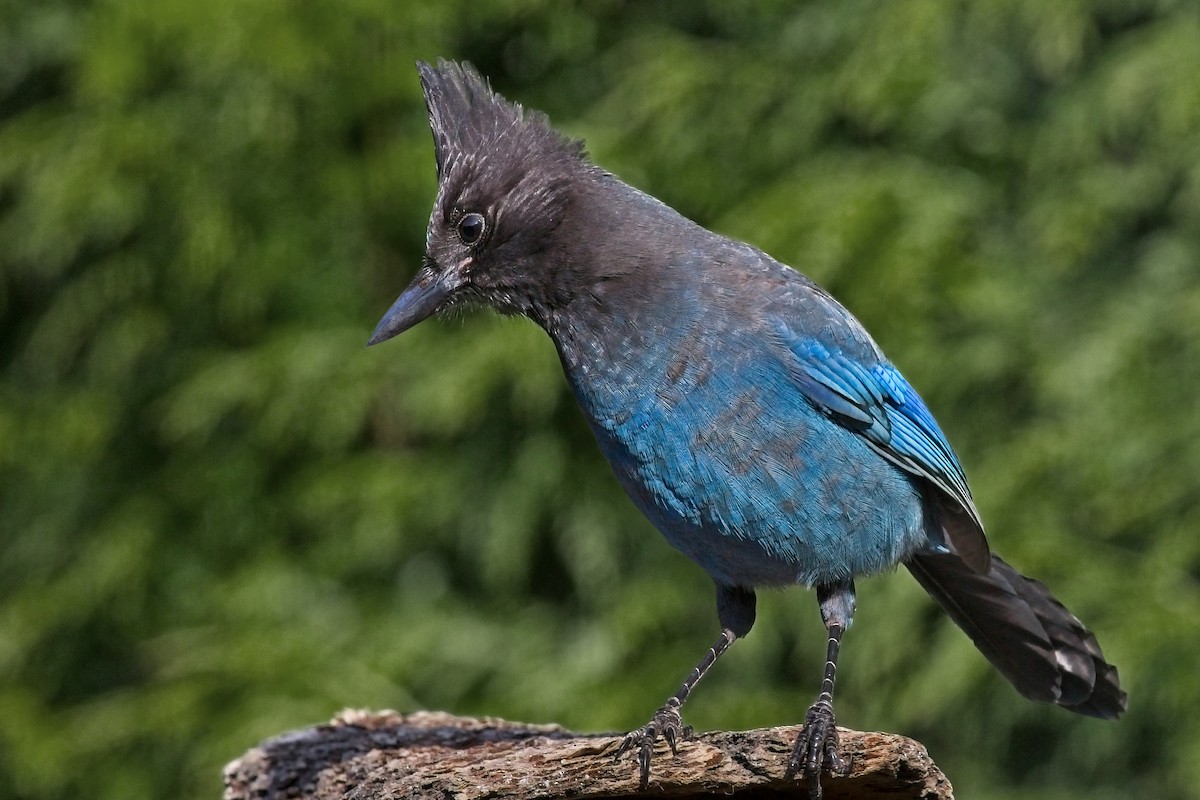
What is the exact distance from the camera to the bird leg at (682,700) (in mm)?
A: 2930

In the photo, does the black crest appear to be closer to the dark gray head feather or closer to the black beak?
the dark gray head feather

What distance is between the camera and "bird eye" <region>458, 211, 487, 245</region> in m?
3.74

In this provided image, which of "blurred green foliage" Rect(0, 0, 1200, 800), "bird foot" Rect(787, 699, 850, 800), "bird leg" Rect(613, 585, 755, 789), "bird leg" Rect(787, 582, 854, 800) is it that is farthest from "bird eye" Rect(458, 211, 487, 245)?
"blurred green foliage" Rect(0, 0, 1200, 800)

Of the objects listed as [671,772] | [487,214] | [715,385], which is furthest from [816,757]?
[487,214]

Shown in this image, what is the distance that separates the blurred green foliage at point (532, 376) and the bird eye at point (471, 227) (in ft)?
5.92

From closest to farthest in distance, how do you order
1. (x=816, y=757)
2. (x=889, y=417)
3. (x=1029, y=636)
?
(x=816, y=757) < (x=889, y=417) < (x=1029, y=636)

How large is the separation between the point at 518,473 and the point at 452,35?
64.8 inches

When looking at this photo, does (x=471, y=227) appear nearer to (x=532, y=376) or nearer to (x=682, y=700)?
(x=682, y=700)

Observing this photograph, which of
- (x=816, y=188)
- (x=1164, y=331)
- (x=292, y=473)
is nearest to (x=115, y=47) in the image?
(x=292, y=473)

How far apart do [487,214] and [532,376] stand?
1.84 metres

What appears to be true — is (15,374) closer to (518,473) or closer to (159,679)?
(159,679)

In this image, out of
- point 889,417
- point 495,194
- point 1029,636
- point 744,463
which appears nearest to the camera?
point 744,463

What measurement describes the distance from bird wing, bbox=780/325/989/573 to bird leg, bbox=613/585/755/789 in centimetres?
49

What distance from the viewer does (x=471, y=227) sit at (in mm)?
3756
